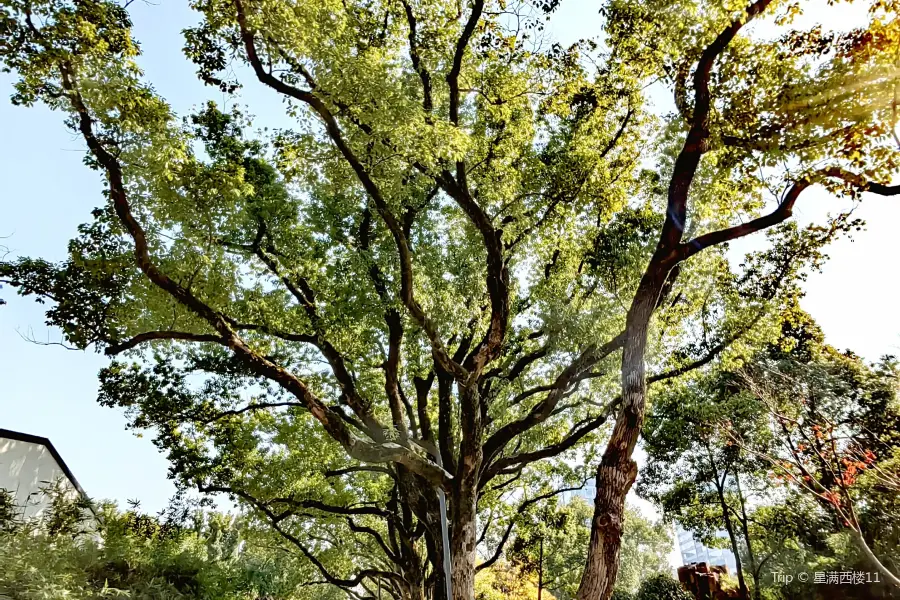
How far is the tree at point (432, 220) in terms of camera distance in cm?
511

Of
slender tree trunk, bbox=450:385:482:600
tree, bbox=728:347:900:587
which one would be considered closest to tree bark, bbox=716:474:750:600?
tree, bbox=728:347:900:587

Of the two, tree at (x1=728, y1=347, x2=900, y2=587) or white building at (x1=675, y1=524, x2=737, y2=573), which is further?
white building at (x1=675, y1=524, x2=737, y2=573)

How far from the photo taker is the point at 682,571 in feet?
56.6

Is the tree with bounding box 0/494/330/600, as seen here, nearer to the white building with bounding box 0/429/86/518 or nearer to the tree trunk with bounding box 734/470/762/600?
the white building with bounding box 0/429/86/518

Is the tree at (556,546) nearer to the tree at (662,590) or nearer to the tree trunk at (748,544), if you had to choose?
the tree at (662,590)

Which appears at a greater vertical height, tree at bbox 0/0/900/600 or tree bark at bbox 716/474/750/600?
tree at bbox 0/0/900/600

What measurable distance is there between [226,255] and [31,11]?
144 inches

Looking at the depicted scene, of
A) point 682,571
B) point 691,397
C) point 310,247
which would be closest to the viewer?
point 310,247

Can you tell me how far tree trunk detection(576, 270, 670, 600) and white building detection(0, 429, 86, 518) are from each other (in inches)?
398

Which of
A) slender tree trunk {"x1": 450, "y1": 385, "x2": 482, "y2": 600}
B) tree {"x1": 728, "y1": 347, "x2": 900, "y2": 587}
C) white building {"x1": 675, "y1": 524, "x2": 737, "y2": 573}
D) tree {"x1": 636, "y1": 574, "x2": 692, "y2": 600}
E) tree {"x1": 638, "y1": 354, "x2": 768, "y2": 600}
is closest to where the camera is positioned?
slender tree trunk {"x1": 450, "y1": 385, "x2": 482, "y2": 600}

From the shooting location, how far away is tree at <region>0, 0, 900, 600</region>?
5113 millimetres

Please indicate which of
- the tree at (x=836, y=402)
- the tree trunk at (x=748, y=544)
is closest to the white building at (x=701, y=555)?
the tree trunk at (x=748, y=544)

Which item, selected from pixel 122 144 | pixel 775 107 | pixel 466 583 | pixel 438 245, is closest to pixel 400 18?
pixel 438 245

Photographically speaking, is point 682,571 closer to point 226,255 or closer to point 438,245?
point 438,245
